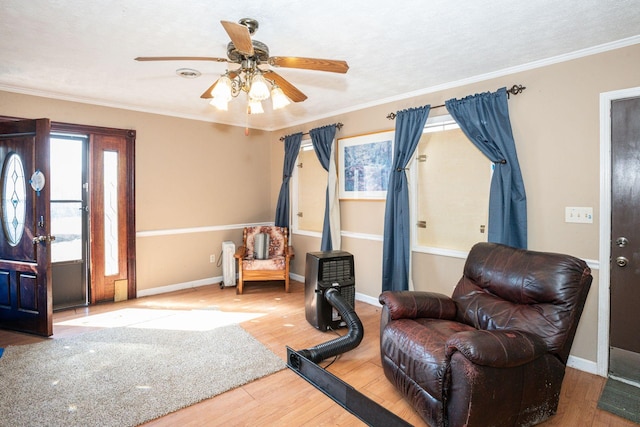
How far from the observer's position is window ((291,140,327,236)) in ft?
15.5

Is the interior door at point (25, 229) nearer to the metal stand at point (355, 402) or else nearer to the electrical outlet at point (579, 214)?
the metal stand at point (355, 402)

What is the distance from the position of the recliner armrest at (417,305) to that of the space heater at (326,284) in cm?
90

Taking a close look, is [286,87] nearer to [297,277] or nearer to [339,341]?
[339,341]

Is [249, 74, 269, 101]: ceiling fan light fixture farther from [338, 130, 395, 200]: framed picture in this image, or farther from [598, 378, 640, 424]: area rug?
[598, 378, 640, 424]: area rug

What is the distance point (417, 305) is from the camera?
2355 millimetres

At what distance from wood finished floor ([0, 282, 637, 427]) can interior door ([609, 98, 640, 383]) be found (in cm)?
26

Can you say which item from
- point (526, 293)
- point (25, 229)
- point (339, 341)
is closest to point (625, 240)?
point (526, 293)

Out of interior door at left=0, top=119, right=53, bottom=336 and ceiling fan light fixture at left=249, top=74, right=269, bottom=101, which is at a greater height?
ceiling fan light fixture at left=249, top=74, right=269, bottom=101

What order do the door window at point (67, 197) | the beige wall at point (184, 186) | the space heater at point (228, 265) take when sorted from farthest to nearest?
1. the space heater at point (228, 265)
2. the beige wall at point (184, 186)
3. the door window at point (67, 197)

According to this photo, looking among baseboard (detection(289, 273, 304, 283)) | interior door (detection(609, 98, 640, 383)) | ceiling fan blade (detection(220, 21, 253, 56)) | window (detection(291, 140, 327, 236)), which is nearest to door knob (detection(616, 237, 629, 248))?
interior door (detection(609, 98, 640, 383))

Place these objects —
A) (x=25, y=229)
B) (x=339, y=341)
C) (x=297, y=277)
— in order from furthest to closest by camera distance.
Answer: (x=297, y=277) < (x=25, y=229) < (x=339, y=341)

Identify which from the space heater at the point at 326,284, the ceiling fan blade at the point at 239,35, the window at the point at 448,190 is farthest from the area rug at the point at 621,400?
the ceiling fan blade at the point at 239,35

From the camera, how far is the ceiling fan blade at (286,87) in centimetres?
217

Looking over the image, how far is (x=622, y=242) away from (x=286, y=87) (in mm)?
2666
